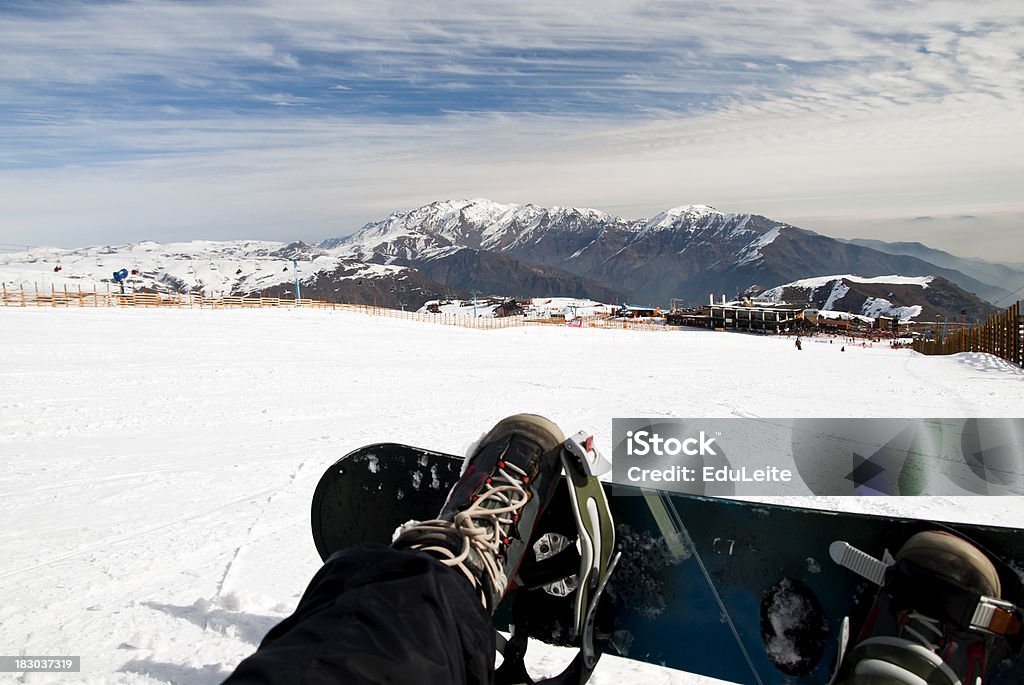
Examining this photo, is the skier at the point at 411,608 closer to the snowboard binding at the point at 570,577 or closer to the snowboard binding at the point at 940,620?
the snowboard binding at the point at 570,577

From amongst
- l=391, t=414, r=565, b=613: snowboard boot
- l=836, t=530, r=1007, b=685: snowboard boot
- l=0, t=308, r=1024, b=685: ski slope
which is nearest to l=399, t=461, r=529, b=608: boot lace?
l=391, t=414, r=565, b=613: snowboard boot

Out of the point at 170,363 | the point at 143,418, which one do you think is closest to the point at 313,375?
the point at 170,363

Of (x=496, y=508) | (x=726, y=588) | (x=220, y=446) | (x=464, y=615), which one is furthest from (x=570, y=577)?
(x=220, y=446)

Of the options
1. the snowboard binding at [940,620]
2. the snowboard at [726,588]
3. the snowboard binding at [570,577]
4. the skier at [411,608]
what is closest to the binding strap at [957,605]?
the snowboard binding at [940,620]

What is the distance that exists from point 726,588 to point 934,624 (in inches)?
26.3

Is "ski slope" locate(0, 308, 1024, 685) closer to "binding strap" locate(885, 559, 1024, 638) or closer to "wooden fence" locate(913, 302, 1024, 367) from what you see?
"binding strap" locate(885, 559, 1024, 638)

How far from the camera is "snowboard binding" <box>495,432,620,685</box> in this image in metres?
2.10

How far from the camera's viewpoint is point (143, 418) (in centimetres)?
764

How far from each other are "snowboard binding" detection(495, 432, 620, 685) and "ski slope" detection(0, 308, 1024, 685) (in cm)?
18

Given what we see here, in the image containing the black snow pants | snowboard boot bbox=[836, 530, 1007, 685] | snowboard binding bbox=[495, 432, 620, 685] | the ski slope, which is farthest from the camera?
the ski slope

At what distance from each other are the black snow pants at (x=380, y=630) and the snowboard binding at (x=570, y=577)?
650mm

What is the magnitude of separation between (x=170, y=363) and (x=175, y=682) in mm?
13739

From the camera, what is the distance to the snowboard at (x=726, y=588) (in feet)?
6.39

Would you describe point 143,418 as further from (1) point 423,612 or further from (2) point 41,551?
(1) point 423,612
